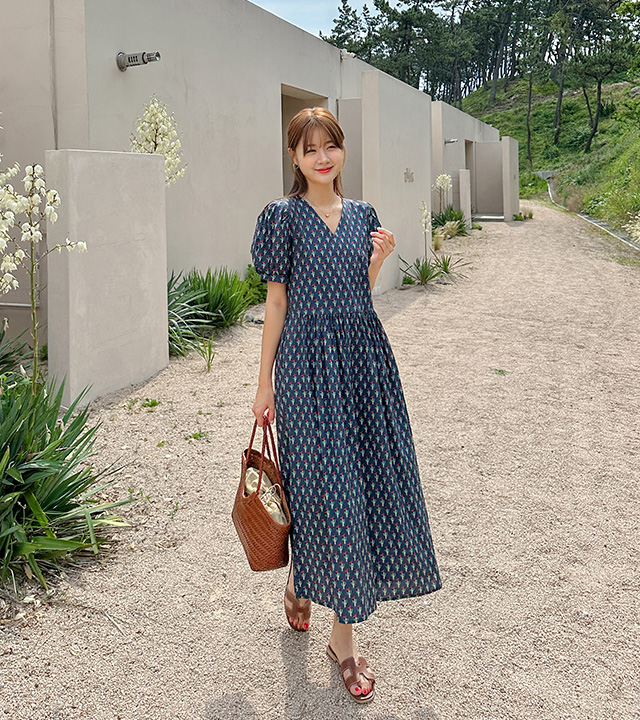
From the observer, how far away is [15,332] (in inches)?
272

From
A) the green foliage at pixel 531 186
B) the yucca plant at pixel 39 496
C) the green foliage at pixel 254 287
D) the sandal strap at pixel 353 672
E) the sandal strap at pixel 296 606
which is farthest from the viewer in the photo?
the green foliage at pixel 531 186

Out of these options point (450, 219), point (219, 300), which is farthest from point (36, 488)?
point (450, 219)

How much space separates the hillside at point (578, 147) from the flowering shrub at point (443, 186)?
3.84 metres

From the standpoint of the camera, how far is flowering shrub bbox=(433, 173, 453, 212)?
16.5 metres

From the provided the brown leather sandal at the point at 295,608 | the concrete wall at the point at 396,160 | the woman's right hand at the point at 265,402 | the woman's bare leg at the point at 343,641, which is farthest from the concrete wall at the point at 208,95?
the woman's bare leg at the point at 343,641

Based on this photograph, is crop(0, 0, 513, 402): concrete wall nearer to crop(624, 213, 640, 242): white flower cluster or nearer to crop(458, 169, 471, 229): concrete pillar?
crop(624, 213, 640, 242): white flower cluster

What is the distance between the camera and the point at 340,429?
7.70 feet

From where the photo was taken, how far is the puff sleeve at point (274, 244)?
2.42 m

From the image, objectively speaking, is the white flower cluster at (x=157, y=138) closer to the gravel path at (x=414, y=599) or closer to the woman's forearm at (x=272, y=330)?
the gravel path at (x=414, y=599)

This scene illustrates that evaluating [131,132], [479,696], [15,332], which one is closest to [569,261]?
[131,132]

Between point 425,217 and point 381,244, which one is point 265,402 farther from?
point 425,217

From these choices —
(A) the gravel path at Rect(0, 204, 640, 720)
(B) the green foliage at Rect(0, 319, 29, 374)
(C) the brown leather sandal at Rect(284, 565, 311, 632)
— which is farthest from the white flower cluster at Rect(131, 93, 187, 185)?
(C) the brown leather sandal at Rect(284, 565, 311, 632)

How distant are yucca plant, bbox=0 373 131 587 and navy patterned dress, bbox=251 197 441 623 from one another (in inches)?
50.6

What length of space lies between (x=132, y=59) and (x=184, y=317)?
240 centimetres
